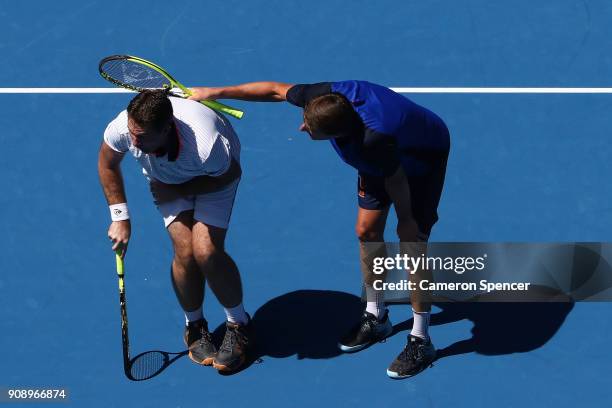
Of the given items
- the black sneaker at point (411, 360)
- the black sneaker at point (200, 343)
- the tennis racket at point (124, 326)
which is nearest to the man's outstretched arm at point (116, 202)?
the tennis racket at point (124, 326)

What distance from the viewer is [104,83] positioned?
849cm

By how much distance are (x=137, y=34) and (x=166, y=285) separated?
2701 mm

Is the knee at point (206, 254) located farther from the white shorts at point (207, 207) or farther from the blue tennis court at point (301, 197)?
the blue tennis court at point (301, 197)

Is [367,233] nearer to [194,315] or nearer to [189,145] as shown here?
[194,315]

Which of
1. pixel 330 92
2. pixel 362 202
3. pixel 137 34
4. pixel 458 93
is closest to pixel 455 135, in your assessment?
pixel 458 93

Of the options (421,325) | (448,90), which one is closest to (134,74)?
(421,325)

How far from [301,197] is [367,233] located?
1.25m

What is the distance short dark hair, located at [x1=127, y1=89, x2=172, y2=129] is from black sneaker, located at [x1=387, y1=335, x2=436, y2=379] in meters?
2.19

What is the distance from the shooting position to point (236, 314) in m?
6.57

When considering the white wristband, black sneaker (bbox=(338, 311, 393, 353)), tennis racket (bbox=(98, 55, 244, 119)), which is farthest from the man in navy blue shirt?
the white wristband

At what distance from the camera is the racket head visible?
6.57m

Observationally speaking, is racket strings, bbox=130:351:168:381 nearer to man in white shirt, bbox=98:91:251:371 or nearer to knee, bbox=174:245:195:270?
man in white shirt, bbox=98:91:251:371

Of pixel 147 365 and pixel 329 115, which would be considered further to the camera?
pixel 147 365

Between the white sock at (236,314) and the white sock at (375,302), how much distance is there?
2.71 feet
